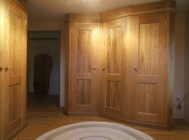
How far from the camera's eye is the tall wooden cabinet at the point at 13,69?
83.2 inches

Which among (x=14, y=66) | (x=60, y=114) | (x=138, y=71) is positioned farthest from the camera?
(x=60, y=114)

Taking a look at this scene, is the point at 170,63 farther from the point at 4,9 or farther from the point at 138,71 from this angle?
the point at 4,9

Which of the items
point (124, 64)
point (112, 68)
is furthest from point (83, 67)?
point (124, 64)

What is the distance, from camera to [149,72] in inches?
112

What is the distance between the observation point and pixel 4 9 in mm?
2086

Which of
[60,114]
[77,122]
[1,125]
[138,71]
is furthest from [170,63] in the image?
[1,125]

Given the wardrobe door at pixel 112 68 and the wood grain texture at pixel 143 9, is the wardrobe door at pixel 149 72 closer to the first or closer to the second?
the wood grain texture at pixel 143 9

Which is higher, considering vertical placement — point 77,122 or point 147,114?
point 147,114

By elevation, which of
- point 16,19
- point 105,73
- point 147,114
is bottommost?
point 147,114

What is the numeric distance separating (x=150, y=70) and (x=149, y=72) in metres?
0.04

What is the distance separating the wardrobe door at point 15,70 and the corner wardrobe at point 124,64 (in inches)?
42.4

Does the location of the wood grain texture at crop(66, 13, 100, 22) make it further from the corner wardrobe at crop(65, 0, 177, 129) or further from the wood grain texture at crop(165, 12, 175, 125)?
the wood grain texture at crop(165, 12, 175, 125)

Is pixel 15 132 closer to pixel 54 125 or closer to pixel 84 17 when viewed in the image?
pixel 54 125

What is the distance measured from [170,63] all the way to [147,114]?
40.8 inches
